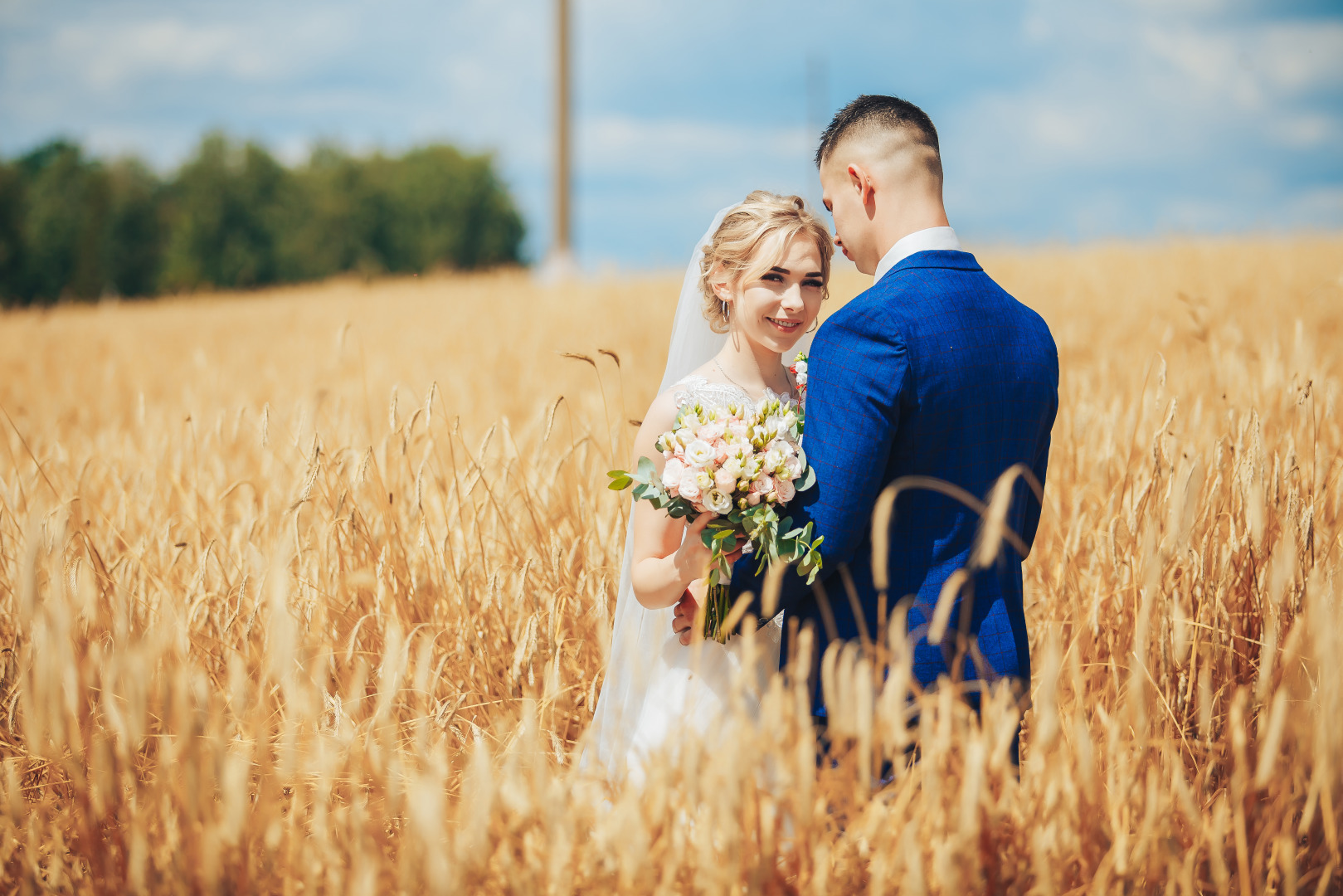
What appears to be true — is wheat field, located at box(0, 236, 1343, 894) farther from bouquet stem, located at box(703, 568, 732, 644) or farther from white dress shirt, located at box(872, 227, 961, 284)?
white dress shirt, located at box(872, 227, 961, 284)

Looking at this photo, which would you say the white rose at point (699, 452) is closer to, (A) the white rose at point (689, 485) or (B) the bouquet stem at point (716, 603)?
Result: (A) the white rose at point (689, 485)

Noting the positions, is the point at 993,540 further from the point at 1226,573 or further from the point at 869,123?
the point at 1226,573

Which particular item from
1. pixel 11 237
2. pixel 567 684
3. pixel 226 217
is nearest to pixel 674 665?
pixel 567 684

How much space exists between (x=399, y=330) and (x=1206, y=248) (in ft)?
30.9

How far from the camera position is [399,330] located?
923 cm

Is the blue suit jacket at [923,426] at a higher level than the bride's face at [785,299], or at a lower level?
lower

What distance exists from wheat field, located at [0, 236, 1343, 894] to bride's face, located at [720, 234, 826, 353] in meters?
0.53

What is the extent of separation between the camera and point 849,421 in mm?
1519

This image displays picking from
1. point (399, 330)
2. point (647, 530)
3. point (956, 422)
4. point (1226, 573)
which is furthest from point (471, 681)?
point (399, 330)

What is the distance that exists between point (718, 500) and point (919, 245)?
65 cm

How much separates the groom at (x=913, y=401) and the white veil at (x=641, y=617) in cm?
43

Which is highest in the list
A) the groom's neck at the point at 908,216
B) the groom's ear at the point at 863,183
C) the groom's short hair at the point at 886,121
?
the groom's short hair at the point at 886,121

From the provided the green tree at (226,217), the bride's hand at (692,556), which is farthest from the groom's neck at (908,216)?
the green tree at (226,217)

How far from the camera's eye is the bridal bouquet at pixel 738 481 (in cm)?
156
